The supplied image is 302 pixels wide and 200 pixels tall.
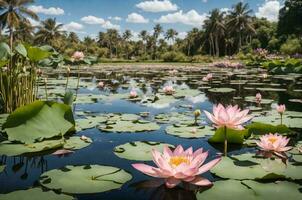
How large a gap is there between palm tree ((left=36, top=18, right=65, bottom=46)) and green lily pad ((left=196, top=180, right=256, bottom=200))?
54475 millimetres

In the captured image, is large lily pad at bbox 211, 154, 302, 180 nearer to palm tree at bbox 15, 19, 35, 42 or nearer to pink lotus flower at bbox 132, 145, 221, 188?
pink lotus flower at bbox 132, 145, 221, 188

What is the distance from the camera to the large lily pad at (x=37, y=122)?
2754 millimetres

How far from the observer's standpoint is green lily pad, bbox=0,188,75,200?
67.5 inches

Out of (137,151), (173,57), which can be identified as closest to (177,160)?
(137,151)

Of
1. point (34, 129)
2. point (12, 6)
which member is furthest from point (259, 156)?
point (12, 6)

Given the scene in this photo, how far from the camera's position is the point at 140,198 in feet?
5.87

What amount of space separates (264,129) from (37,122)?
199 centimetres

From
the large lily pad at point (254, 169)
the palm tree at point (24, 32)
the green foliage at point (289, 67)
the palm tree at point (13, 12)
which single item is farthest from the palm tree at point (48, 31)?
the large lily pad at point (254, 169)

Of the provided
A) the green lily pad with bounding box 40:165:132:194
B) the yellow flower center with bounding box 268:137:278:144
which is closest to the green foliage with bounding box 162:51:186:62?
the yellow flower center with bounding box 268:137:278:144

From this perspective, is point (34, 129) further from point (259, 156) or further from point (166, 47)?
point (166, 47)

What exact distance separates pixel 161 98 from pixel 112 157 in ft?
10.7

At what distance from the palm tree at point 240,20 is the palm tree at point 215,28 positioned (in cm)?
241

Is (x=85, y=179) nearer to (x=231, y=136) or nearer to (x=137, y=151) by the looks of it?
(x=137, y=151)

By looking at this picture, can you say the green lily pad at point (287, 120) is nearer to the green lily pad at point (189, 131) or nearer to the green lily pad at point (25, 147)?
the green lily pad at point (189, 131)
